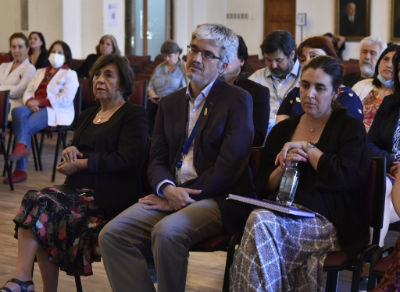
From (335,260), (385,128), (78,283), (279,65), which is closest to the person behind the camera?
(335,260)

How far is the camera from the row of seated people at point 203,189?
183cm

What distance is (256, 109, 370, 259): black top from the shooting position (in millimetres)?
1866

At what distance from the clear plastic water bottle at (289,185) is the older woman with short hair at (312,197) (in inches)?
1.0

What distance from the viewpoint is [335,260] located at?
5.82 feet

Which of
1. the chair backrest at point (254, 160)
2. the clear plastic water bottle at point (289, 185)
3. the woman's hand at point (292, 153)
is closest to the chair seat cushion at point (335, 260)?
the clear plastic water bottle at point (289, 185)

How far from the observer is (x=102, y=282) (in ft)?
8.54

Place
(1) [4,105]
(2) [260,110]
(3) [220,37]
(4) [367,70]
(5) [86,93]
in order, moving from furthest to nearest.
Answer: (5) [86,93]
(1) [4,105]
(4) [367,70]
(2) [260,110]
(3) [220,37]

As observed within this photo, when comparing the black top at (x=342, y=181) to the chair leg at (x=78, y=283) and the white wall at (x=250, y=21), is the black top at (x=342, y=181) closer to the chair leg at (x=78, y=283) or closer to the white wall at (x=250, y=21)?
the chair leg at (x=78, y=283)

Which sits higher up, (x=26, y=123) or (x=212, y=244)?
(x=26, y=123)

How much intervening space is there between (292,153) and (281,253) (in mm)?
389

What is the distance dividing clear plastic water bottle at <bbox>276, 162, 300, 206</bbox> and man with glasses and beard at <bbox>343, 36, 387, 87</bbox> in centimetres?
223

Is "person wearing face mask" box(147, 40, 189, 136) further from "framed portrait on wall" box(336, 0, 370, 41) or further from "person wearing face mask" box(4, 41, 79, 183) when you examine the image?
"framed portrait on wall" box(336, 0, 370, 41)

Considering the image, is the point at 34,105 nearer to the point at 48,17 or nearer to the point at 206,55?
the point at 206,55

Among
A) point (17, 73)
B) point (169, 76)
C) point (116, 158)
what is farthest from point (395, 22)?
point (116, 158)
